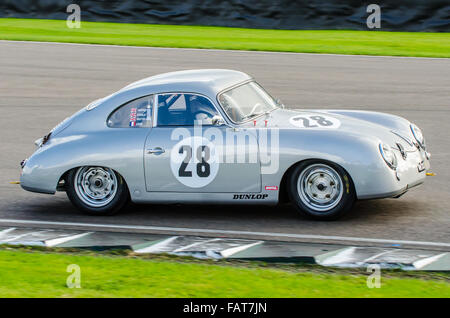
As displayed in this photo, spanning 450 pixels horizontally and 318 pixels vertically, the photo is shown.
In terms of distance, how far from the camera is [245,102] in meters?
8.57

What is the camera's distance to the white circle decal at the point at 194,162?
26.2 feet

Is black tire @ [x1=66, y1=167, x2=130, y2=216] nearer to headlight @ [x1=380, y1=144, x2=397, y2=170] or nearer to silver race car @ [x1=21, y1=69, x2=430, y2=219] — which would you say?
silver race car @ [x1=21, y1=69, x2=430, y2=219]

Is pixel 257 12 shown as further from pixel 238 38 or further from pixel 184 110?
pixel 184 110

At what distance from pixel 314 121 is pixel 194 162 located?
1248 millimetres

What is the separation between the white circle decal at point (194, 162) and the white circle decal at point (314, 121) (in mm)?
885

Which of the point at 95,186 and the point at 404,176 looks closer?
the point at 404,176

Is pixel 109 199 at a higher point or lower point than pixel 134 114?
lower

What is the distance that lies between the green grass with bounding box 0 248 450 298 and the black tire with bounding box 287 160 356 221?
4.61ft

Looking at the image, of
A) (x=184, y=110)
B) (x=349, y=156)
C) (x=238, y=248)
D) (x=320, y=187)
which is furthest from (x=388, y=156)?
(x=184, y=110)

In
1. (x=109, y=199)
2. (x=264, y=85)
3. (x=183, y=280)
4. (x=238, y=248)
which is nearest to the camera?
(x=183, y=280)

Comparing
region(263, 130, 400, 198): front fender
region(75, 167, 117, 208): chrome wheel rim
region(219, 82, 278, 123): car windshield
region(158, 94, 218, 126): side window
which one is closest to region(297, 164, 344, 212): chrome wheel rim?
region(263, 130, 400, 198): front fender

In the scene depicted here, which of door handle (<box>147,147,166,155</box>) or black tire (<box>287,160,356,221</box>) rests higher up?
door handle (<box>147,147,166,155</box>)

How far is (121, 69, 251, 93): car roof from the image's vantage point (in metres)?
8.41
